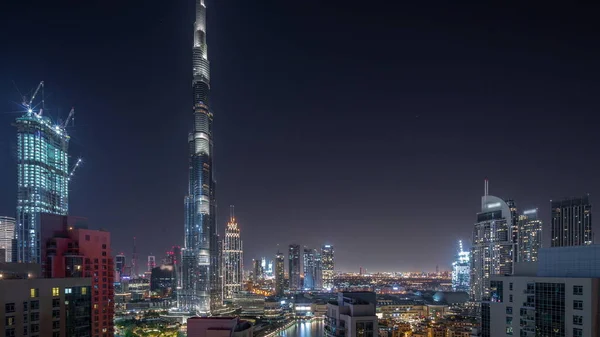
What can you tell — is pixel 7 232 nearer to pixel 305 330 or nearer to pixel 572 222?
pixel 305 330

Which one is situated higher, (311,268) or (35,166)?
(35,166)

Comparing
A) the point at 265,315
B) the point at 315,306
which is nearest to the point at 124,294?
the point at 265,315

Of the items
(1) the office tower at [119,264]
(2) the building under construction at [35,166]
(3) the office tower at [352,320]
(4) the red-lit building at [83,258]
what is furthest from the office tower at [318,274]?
(3) the office tower at [352,320]

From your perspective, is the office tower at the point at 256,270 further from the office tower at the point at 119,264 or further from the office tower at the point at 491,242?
the office tower at the point at 491,242

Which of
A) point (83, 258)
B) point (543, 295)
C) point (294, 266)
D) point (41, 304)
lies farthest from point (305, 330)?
point (294, 266)

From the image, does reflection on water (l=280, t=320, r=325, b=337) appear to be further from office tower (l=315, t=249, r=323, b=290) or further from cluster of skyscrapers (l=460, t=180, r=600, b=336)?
office tower (l=315, t=249, r=323, b=290)

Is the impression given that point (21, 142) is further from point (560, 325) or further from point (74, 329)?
point (560, 325)

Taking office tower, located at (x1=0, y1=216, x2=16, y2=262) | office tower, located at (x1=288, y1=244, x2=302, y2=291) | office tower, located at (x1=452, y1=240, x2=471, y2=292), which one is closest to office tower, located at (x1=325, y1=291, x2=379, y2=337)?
office tower, located at (x1=0, y1=216, x2=16, y2=262)
